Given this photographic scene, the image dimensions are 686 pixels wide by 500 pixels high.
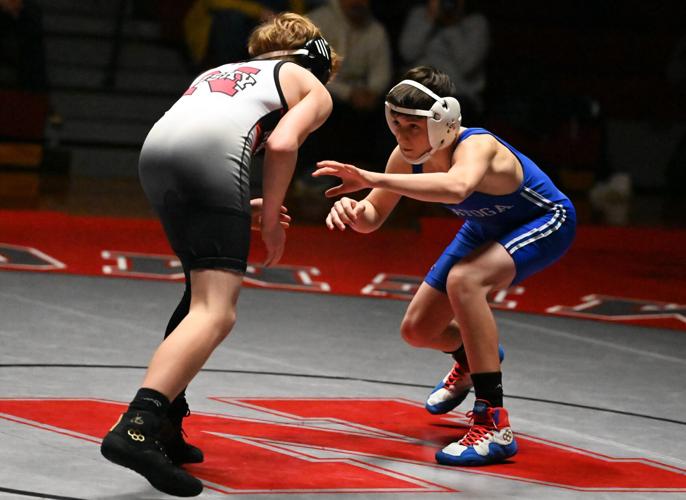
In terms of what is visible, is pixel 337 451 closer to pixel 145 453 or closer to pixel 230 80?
pixel 145 453

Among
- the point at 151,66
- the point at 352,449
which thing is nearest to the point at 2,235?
the point at 352,449

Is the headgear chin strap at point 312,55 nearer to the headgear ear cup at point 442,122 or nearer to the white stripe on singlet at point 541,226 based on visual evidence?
the headgear ear cup at point 442,122

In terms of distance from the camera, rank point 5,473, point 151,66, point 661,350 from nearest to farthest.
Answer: point 5,473
point 661,350
point 151,66

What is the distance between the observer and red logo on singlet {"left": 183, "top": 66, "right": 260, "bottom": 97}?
3.39 m

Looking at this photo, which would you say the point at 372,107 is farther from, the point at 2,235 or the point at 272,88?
the point at 272,88

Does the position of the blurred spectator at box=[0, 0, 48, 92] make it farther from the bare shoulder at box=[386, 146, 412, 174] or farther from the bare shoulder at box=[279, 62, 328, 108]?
the bare shoulder at box=[279, 62, 328, 108]

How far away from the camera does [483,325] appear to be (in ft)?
12.3

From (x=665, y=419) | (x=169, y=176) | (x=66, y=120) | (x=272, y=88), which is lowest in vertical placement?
(x=66, y=120)

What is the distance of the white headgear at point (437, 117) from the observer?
3.72 meters

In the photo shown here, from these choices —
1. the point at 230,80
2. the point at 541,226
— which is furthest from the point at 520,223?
the point at 230,80

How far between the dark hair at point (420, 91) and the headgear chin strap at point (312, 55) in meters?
0.23

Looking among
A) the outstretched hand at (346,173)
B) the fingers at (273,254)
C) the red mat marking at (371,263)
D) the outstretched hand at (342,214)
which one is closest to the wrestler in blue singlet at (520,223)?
the outstretched hand at (342,214)

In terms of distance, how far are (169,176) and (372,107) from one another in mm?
6966

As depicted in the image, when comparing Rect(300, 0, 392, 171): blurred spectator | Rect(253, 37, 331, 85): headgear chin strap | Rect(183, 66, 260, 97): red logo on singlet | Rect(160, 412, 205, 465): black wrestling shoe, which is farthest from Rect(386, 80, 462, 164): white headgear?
Rect(300, 0, 392, 171): blurred spectator
